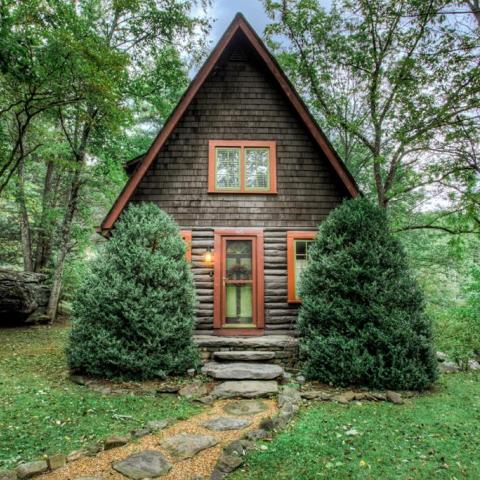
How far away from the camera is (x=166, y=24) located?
1186cm

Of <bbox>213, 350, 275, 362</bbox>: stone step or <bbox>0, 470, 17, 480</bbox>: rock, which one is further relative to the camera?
<bbox>213, 350, 275, 362</bbox>: stone step

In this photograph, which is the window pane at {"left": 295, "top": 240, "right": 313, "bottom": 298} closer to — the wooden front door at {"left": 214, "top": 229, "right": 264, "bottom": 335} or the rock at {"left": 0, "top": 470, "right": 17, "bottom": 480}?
the wooden front door at {"left": 214, "top": 229, "right": 264, "bottom": 335}

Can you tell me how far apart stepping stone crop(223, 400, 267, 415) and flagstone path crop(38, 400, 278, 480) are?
0.10 ft

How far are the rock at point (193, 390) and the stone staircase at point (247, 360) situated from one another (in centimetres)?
22

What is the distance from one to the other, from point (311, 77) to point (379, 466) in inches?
433

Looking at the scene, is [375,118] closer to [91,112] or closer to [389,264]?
[389,264]

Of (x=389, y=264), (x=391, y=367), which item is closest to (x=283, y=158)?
(x=389, y=264)

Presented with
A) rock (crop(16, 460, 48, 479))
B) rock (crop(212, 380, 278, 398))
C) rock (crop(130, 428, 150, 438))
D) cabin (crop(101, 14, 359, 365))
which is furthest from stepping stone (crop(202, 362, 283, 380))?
rock (crop(16, 460, 48, 479))

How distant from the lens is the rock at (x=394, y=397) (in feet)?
17.6

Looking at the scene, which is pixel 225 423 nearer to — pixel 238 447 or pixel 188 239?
pixel 238 447

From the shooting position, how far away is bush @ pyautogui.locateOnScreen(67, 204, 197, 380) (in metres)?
6.09

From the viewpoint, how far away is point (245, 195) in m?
8.56

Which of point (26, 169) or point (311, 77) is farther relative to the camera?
point (26, 169)

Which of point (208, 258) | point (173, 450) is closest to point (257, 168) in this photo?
point (208, 258)
